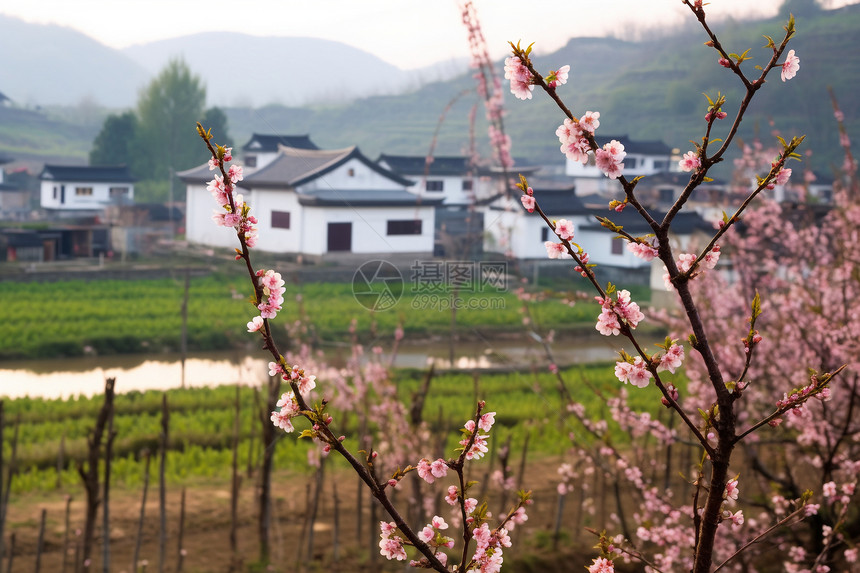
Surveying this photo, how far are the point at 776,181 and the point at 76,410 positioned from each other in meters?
10.6

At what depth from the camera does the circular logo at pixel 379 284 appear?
137 inches

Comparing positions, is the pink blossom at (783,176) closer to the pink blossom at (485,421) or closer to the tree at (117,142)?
the pink blossom at (485,421)

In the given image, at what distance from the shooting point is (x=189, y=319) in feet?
54.7

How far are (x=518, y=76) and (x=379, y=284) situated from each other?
254cm

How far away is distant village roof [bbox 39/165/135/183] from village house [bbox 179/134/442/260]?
12.1 meters

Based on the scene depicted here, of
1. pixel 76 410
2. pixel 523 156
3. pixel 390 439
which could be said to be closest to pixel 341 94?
pixel 523 156

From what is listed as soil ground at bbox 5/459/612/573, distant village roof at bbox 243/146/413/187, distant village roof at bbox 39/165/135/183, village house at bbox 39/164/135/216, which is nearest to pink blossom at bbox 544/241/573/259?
→ soil ground at bbox 5/459/612/573

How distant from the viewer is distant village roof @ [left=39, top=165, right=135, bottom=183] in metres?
29.1

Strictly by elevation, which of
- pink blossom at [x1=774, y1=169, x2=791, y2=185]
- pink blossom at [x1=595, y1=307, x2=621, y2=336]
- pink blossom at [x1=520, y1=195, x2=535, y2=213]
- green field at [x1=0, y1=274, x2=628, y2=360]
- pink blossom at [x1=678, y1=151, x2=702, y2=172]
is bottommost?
green field at [x1=0, y1=274, x2=628, y2=360]

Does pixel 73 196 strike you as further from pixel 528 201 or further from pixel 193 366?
pixel 528 201

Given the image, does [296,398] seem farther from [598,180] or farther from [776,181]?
[598,180]

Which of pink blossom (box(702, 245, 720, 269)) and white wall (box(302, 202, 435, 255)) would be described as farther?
white wall (box(302, 202, 435, 255))

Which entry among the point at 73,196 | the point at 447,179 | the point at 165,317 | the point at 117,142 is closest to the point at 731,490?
the point at 165,317

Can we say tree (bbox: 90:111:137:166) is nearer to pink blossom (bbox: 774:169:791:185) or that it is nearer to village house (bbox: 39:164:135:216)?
village house (bbox: 39:164:135:216)
